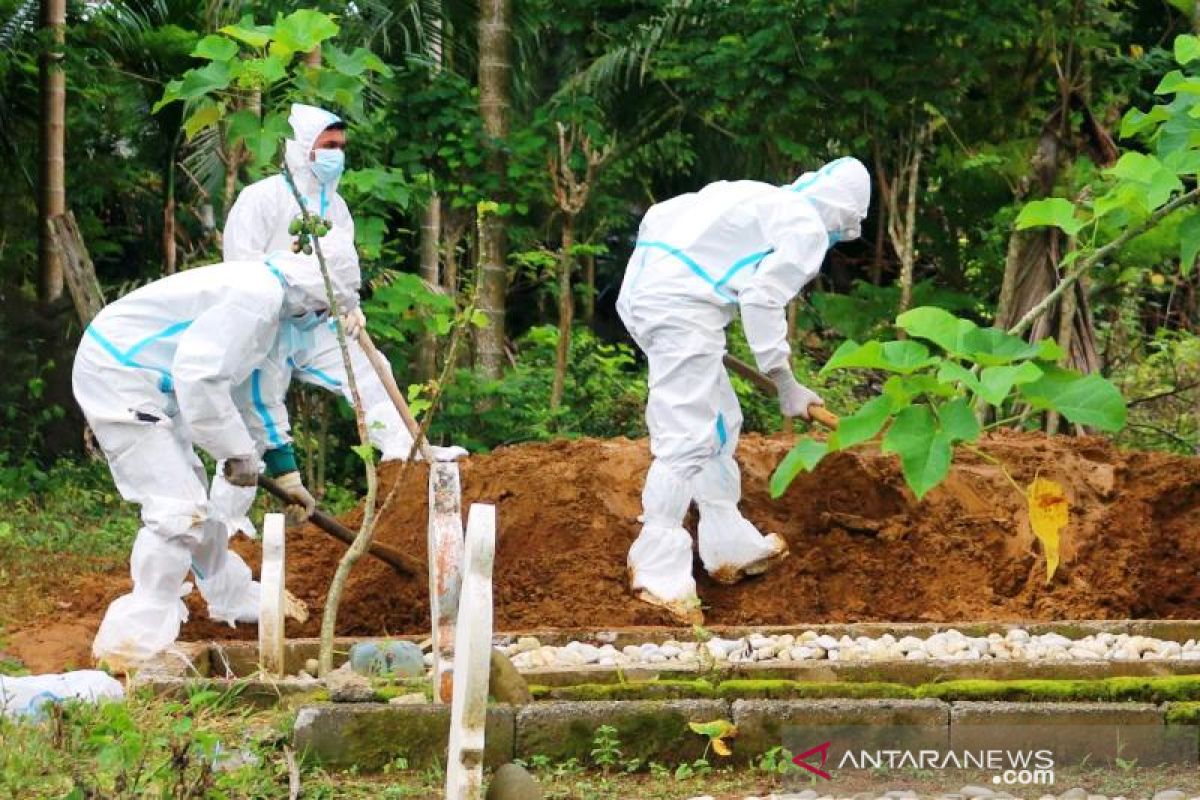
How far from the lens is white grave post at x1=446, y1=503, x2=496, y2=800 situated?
460cm

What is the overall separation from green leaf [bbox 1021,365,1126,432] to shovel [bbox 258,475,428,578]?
165 inches

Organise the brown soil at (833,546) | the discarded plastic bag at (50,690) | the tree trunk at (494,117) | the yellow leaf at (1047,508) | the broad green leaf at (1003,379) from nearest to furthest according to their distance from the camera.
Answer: the broad green leaf at (1003,379) < the yellow leaf at (1047,508) < the discarded plastic bag at (50,690) < the brown soil at (833,546) < the tree trunk at (494,117)

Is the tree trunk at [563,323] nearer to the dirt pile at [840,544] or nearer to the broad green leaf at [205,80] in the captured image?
the dirt pile at [840,544]

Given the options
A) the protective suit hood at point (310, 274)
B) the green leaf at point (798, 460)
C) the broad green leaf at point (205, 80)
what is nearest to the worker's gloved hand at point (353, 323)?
the protective suit hood at point (310, 274)

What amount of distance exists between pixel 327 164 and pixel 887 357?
4345mm

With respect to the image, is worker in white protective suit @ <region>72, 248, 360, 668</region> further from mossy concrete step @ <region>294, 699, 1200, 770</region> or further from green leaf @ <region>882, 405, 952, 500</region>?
green leaf @ <region>882, 405, 952, 500</region>

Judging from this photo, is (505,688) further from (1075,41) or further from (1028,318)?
(1075,41)

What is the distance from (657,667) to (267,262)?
2.34 metres

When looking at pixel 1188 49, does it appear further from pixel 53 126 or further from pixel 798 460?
pixel 53 126

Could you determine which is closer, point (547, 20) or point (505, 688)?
point (505, 688)

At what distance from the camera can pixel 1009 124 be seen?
1371cm

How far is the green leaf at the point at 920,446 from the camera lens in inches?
175

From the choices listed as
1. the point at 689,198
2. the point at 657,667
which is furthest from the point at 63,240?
the point at 657,667

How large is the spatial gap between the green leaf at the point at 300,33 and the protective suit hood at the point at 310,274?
127 centimetres
